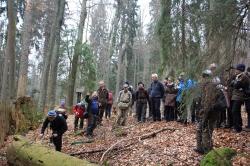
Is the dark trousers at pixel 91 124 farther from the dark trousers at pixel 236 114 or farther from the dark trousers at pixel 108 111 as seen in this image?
the dark trousers at pixel 108 111

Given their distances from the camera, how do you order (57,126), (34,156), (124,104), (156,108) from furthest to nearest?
1. (124,104)
2. (156,108)
3. (57,126)
4. (34,156)

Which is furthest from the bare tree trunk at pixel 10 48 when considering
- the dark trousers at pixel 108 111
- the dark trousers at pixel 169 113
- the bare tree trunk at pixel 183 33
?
the bare tree trunk at pixel 183 33

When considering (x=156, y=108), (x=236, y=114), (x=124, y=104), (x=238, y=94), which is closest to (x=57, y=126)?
(x=124, y=104)

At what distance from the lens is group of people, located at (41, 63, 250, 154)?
857 cm

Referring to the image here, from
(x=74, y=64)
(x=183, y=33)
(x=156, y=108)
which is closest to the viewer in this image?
(x=183, y=33)

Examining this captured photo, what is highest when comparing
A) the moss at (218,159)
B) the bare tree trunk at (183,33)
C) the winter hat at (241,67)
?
the bare tree trunk at (183,33)

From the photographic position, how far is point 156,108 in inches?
565

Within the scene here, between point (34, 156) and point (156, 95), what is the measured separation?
608 centimetres

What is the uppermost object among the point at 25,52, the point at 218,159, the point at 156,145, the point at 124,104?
the point at 25,52

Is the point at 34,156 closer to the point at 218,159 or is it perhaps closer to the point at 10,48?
the point at 218,159

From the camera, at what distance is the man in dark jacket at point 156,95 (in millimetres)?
14312

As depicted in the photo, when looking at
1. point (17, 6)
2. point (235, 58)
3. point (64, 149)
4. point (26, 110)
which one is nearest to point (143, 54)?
point (17, 6)

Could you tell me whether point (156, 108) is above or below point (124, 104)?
below

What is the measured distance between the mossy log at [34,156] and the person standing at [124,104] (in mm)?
5022
